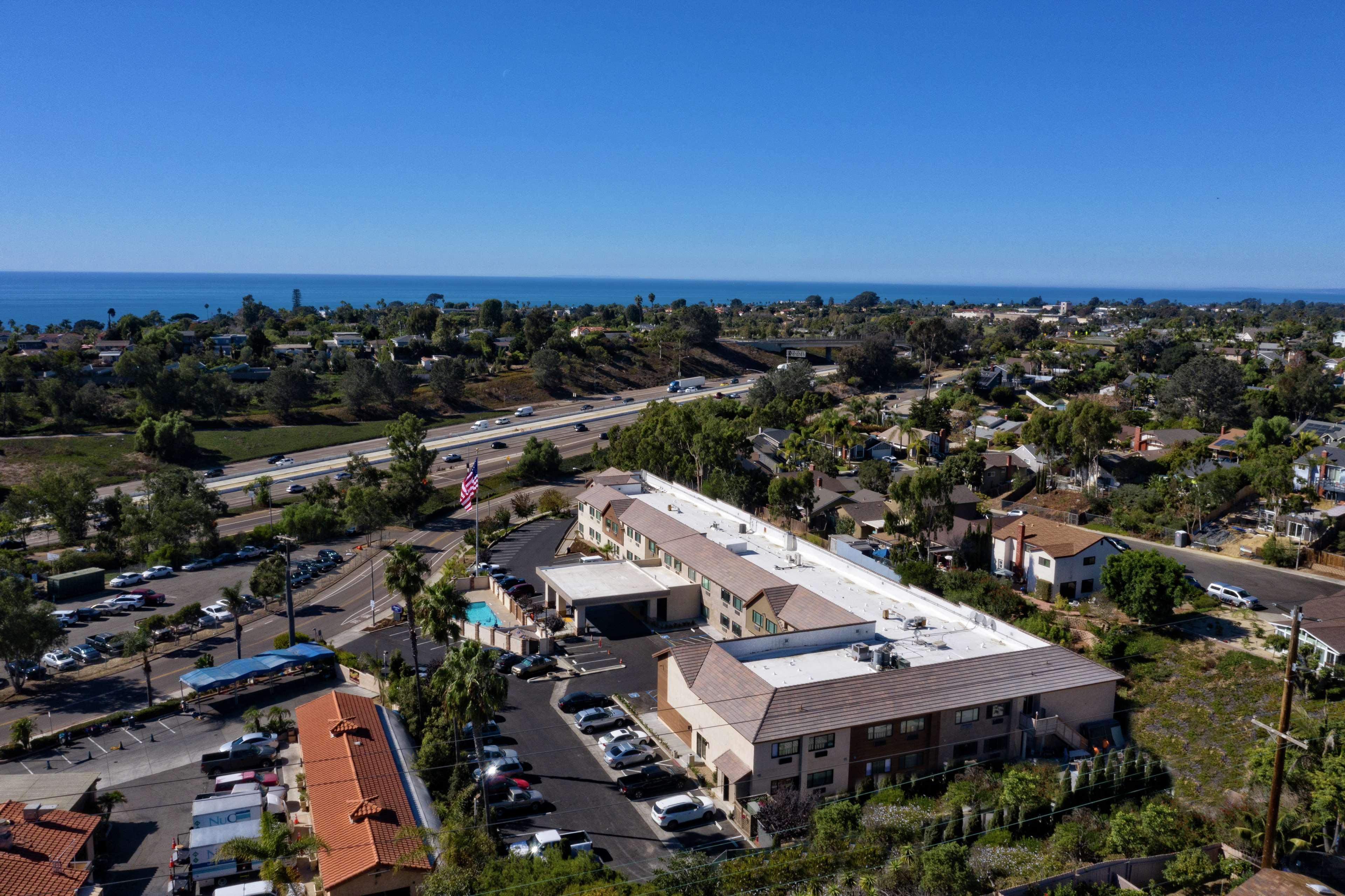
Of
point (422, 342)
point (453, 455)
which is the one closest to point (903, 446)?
point (453, 455)

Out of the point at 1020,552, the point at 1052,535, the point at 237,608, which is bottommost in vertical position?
the point at 237,608

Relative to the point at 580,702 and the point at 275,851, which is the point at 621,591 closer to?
the point at 580,702

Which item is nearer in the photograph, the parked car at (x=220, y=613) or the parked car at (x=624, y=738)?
the parked car at (x=624, y=738)

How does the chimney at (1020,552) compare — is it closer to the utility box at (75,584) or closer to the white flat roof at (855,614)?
the white flat roof at (855,614)

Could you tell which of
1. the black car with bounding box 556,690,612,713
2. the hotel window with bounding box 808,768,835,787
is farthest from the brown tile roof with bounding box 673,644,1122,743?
the black car with bounding box 556,690,612,713

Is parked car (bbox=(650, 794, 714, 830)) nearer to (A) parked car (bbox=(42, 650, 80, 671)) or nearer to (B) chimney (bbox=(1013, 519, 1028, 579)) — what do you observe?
(B) chimney (bbox=(1013, 519, 1028, 579))

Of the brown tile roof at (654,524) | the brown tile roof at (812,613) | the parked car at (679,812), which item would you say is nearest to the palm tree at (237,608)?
the brown tile roof at (654,524)

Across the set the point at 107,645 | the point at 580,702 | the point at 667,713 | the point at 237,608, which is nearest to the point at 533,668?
the point at 580,702
